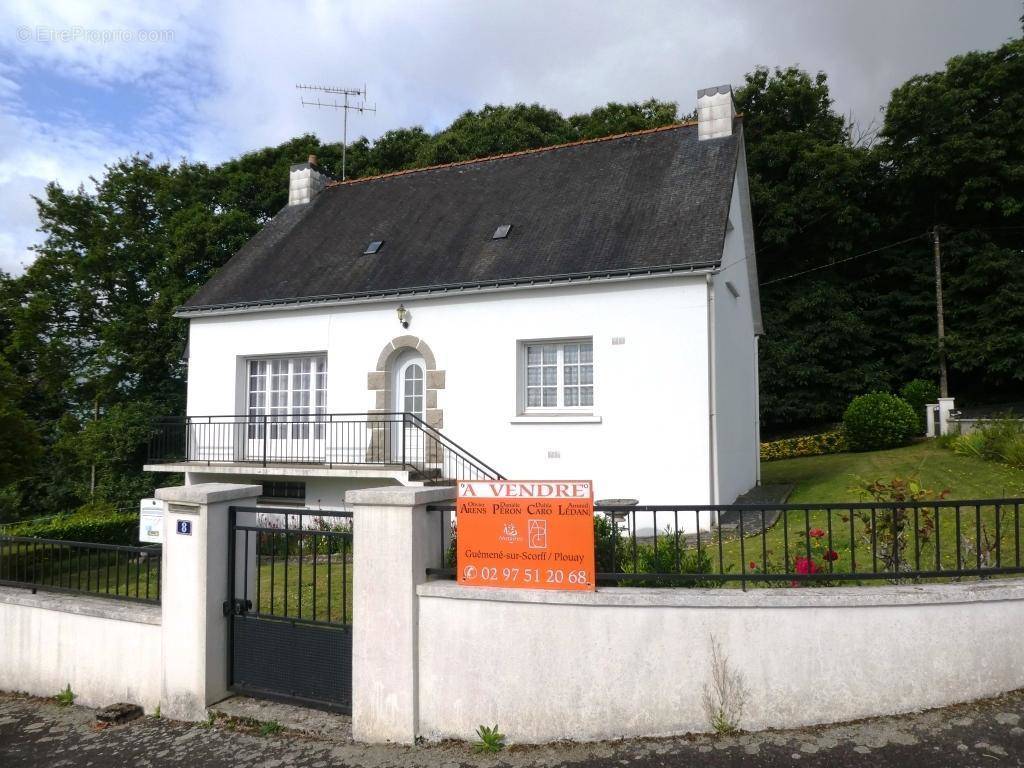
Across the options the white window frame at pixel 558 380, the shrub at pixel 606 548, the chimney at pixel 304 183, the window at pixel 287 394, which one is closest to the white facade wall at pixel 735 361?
the white window frame at pixel 558 380

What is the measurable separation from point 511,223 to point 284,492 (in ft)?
22.3

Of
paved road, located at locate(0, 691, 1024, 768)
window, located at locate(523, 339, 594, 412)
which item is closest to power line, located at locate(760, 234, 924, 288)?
window, located at locate(523, 339, 594, 412)

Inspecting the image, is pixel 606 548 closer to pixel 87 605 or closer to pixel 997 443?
pixel 87 605

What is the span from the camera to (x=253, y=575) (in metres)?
5.78

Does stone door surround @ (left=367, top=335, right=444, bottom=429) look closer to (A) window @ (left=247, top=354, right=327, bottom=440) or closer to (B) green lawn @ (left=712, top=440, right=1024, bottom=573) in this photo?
(A) window @ (left=247, top=354, right=327, bottom=440)

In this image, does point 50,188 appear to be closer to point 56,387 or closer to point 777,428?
point 56,387

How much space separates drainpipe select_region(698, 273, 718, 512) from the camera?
10.8 meters

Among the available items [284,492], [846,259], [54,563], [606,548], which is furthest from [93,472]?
[846,259]

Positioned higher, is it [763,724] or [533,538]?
[533,538]

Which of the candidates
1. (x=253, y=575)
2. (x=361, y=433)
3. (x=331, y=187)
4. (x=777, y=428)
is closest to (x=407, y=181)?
(x=331, y=187)

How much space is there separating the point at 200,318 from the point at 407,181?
5.78 meters

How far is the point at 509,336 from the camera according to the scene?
12.1m

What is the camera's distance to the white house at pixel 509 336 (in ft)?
36.7

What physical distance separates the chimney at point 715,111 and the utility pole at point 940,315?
1553 cm
